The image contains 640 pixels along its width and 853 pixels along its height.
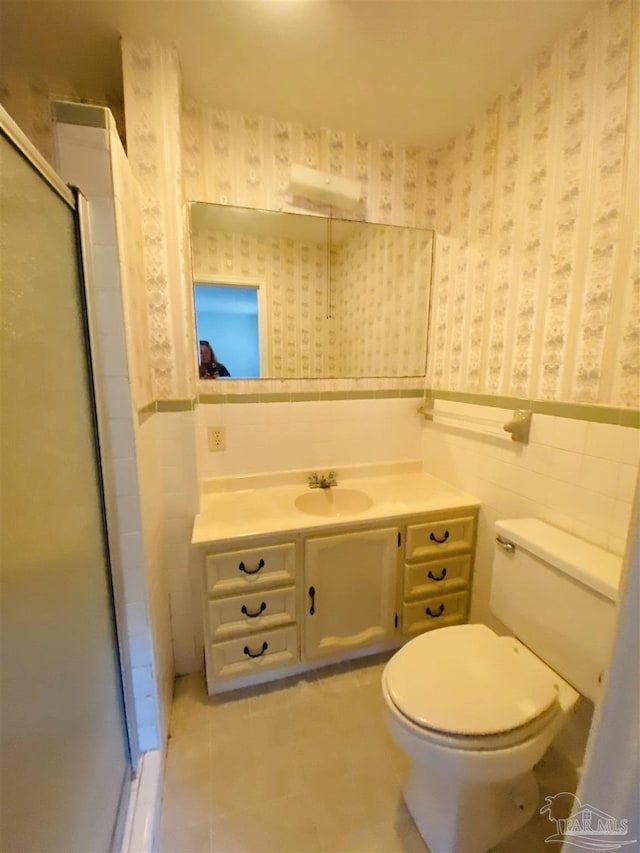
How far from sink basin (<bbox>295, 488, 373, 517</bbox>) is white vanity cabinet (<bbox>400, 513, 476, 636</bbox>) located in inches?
12.0

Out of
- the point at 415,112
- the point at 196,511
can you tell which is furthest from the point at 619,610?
the point at 415,112

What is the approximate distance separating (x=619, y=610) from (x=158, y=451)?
1.39 meters

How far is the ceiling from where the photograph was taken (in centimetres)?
105

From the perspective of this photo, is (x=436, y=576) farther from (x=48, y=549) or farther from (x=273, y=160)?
(x=273, y=160)

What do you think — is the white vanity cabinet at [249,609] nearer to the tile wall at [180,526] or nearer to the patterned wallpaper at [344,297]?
the tile wall at [180,526]

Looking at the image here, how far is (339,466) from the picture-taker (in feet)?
6.14

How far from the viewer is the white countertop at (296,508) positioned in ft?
4.51

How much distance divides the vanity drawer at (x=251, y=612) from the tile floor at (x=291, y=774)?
323 millimetres

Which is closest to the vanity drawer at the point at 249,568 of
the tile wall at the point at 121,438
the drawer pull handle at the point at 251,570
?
the drawer pull handle at the point at 251,570

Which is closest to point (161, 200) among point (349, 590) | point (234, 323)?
point (234, 323)

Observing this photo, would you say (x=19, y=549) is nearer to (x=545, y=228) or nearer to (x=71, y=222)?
(x=71, y=222)

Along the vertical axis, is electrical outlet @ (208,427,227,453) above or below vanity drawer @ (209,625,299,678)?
above

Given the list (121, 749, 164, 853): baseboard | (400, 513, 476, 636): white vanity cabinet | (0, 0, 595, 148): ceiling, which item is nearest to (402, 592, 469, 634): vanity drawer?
(400, 513, 476, 636): white vanity cabinet

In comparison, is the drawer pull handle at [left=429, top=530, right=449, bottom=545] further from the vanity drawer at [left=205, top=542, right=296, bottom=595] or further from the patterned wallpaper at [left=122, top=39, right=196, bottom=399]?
the patterned wallpaper at [left=122, top=39, right=196, bottom=399]
